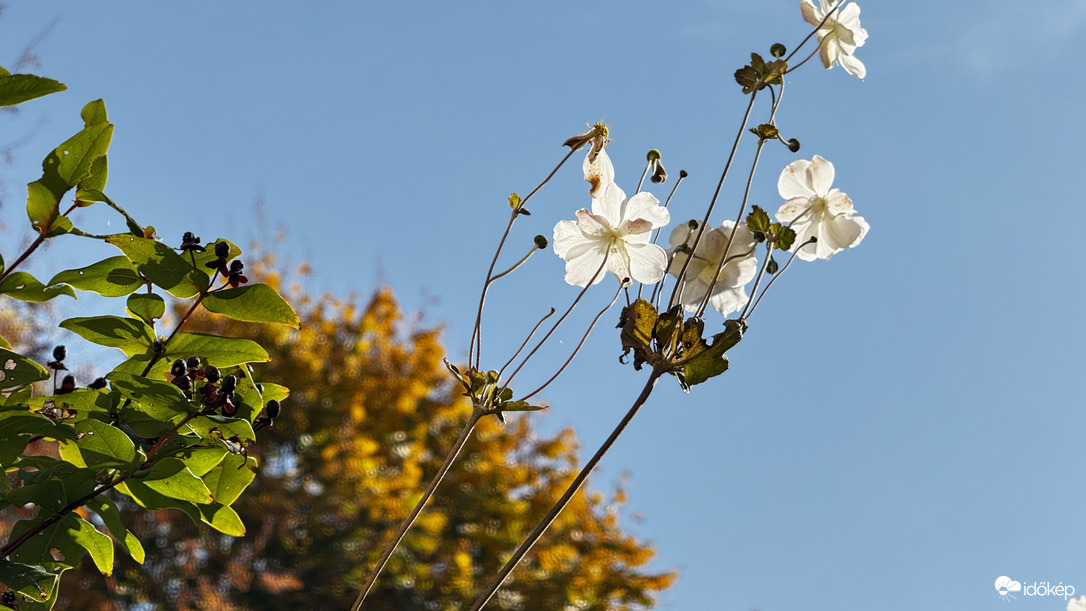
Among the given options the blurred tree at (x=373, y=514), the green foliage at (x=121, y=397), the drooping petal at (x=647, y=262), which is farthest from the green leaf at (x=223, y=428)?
the blurred tree at (x=373, y=514)

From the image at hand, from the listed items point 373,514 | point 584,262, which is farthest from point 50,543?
point 373,514

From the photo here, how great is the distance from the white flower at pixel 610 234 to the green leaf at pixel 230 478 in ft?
1.03

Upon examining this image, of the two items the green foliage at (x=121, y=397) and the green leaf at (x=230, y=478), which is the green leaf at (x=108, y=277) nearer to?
the green foliage at (x=121, y=397)

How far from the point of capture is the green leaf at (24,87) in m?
0.48

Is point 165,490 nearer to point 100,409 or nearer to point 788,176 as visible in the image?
point 100,409

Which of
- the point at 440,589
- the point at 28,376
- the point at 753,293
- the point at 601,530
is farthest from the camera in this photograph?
the point at 601,530

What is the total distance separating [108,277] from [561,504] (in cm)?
35

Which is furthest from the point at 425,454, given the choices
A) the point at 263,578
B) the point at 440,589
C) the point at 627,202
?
the point at 627,202

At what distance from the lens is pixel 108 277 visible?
569 millimetres

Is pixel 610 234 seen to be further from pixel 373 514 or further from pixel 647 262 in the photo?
pixel 373 514

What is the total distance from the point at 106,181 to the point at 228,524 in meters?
0.25

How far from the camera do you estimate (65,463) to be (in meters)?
0.57

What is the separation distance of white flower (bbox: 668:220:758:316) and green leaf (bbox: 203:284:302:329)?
1.02 ft

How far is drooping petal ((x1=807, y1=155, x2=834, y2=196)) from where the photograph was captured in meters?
0.73
